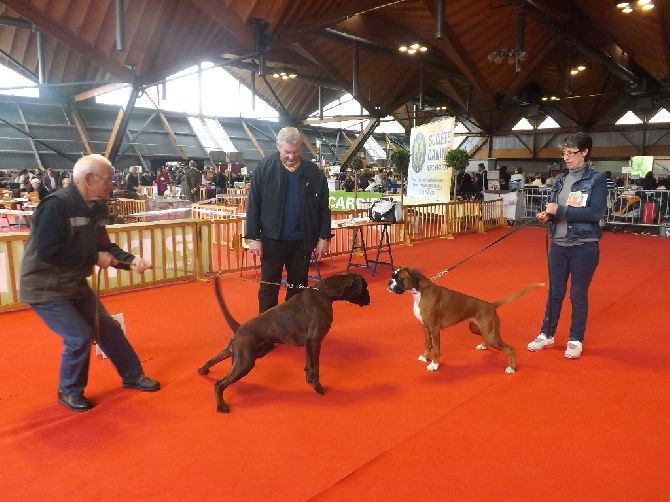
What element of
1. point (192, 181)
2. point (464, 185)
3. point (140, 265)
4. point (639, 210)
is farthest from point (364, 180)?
point (140, 265)

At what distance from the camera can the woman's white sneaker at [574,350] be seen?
136 inches

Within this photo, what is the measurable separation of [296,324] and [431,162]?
24.1 ft

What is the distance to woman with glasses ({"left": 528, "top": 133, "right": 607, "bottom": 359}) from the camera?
126 inches

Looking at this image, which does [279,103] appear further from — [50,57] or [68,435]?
[68,435]

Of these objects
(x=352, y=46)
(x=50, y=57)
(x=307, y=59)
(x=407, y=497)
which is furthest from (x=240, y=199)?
(x=407, y=497)

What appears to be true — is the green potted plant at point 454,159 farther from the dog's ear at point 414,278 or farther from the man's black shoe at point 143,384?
the man's black shoe at point 143,384

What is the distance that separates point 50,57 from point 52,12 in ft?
29.6

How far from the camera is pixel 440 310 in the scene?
3.18m

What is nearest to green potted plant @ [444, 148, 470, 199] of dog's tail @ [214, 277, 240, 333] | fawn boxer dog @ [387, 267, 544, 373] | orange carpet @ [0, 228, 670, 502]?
orange carpet @ [0, 228, 670, 502]

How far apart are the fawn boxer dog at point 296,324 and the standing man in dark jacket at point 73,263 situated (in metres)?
0.70

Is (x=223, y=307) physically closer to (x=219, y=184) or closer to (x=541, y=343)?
(x=541, y=343)

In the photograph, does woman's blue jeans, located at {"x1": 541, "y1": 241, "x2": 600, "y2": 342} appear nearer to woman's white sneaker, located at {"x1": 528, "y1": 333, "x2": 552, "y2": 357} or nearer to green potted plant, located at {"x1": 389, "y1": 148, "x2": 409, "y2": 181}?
woman's white sneaker, located at {"x1": 528, "y1": 333, "x2": 552, "y2": 357}

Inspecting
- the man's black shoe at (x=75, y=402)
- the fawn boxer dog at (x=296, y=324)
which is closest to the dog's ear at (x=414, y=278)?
the fawn boxer dog at (x=296, y=324)

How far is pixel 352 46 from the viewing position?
16.5m
